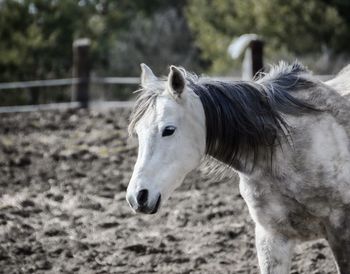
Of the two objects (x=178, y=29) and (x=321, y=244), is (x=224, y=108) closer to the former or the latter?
(x=321, y=244)

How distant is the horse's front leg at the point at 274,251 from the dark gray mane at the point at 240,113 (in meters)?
0.38

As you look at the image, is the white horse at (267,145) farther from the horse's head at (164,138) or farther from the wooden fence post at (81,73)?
the wooden fence post at (81,73)

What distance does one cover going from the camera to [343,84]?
376 cm

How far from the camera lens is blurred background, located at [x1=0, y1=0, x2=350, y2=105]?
71.1ft

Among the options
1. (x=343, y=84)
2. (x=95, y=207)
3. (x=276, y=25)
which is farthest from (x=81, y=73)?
(x=276, y=25)

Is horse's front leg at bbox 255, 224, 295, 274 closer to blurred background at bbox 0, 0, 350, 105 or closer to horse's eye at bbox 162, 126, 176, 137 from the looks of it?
horse's eye at bbox 162, 126, 176, 137

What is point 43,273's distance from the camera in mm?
4539

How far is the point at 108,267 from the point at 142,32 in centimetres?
2274

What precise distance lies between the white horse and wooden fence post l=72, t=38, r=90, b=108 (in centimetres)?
837

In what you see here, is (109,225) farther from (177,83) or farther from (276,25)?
(276,25)

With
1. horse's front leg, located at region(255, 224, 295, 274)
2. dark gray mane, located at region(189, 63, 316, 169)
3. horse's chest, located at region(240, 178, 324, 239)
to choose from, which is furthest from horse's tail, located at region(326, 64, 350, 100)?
horse's front leg, located at region(255, 224, 295, 274)

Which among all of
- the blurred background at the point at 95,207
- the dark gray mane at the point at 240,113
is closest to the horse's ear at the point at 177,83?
the dark gray mane at the point at 240,113

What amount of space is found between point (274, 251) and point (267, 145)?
53 cm

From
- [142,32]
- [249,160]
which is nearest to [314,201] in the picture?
[249,160]
